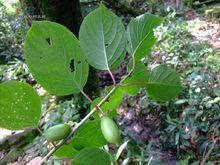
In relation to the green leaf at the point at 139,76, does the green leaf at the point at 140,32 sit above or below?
above

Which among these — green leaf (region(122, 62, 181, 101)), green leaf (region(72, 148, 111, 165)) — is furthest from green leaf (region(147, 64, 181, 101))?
green leaf (region(72, 148, 111, 165))

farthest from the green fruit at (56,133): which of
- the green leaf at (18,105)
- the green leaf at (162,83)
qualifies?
the green leaf at (162,83)

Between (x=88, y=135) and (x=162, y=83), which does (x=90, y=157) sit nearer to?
(x=88, y=135)

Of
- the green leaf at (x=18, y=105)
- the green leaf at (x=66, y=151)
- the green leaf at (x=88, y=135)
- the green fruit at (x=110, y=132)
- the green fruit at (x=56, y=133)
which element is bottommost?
the green leaf at (x=66, y=151)

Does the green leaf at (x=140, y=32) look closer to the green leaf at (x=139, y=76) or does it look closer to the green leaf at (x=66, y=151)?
the green leaf at (x=139, y=76)

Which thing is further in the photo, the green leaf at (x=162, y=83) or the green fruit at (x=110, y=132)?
the green leaf at (x=162, y=83)
